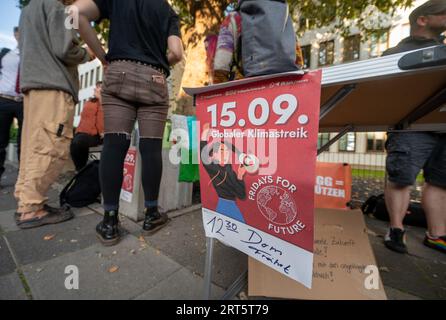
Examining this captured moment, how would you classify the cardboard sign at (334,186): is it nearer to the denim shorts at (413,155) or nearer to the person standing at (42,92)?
the denim shorts at (413,155)

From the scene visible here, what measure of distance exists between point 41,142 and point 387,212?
318 cm

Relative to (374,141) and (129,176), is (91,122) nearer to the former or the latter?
(129,176)

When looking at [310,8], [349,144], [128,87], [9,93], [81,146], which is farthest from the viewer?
[349,144]

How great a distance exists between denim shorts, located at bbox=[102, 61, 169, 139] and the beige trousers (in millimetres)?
512

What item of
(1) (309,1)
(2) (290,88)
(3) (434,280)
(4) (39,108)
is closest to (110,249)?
(4) (39,108)

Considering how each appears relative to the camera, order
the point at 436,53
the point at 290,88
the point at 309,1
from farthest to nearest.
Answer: the point at 309,1, the point at 290,88, the point at 436,53

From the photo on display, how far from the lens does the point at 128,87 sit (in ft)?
4.76

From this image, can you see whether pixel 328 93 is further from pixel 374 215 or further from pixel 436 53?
pixel 374 215

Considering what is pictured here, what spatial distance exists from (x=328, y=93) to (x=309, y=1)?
4636 millimetres

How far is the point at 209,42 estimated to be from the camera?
1392 millimetres

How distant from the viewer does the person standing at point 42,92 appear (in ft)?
5.43

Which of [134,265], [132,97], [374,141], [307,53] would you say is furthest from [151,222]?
[307,53]

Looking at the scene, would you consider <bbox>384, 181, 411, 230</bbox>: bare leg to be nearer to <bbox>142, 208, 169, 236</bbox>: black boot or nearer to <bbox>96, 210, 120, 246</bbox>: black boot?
<bbox>142, 208, 169, 236</bbox>: black boot

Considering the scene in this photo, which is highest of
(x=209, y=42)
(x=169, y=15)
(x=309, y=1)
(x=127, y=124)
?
(x=309, y=1)
